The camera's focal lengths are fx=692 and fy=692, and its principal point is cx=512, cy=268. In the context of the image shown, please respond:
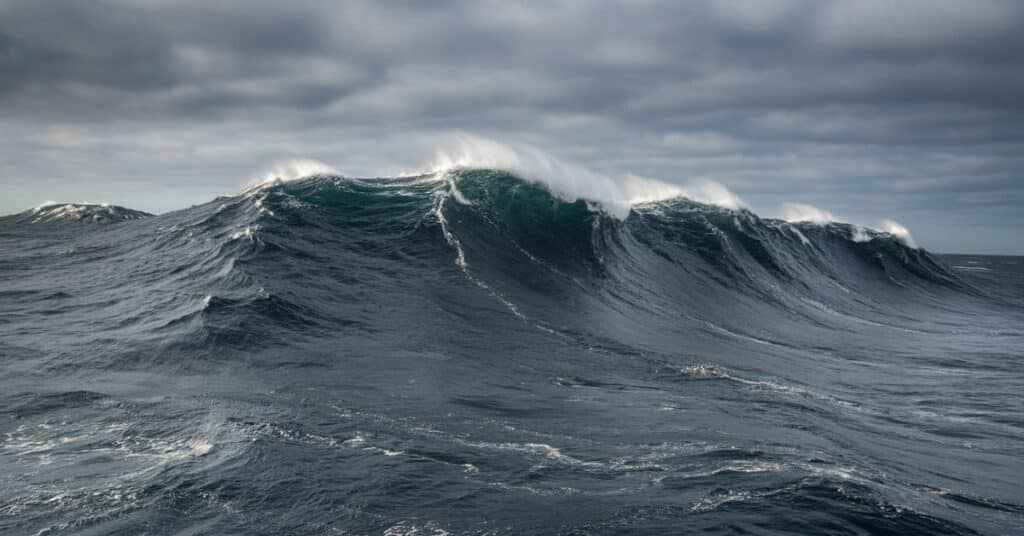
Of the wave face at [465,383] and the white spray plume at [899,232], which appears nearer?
the wave face at [465,383]

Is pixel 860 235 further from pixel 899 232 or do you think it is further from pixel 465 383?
pixel 465 383

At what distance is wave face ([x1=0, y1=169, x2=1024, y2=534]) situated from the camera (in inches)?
313

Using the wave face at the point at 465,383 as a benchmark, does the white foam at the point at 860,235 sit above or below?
above

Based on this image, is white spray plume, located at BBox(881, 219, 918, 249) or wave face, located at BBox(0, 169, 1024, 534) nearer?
wave face, located at BBox(0, 169, 1024, 534)

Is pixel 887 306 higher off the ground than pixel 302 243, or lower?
lower

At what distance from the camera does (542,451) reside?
9.67 meters

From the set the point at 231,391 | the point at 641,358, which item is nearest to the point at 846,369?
the point at 641,358

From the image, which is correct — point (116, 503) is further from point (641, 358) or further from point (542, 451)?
point (641, 358)

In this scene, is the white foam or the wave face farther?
the white foam

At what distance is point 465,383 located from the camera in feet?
42.9

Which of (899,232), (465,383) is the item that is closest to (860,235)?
(899,232)

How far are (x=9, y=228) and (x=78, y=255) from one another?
63.5 ft

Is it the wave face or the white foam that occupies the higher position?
the white foam

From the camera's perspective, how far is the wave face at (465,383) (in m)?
7.95
